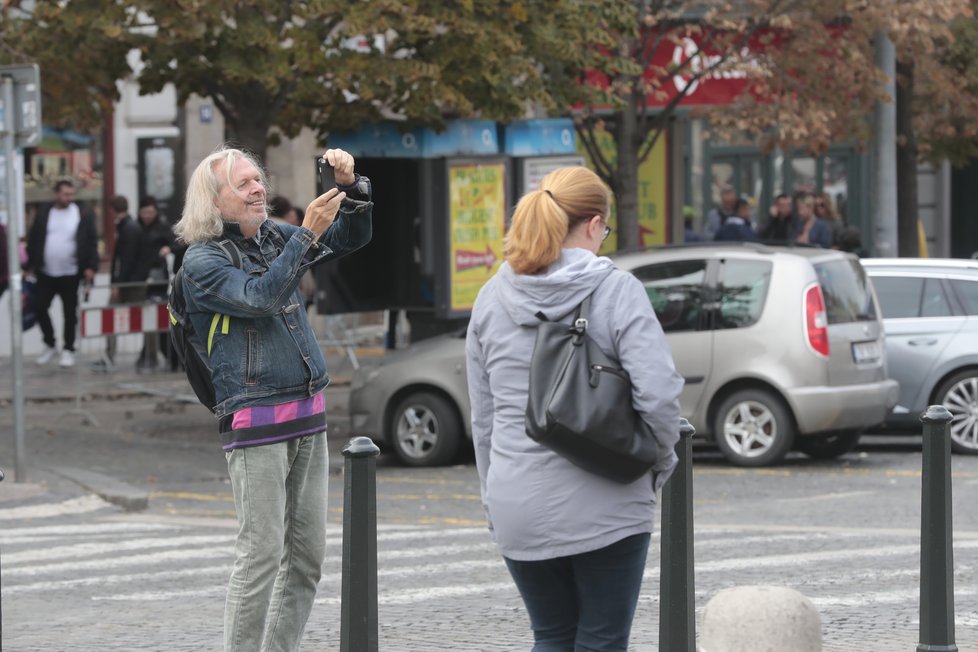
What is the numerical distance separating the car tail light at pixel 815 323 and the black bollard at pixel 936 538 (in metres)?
6.84

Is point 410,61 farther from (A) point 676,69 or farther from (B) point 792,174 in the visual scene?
(B) point 792,174

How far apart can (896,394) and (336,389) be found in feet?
25.7

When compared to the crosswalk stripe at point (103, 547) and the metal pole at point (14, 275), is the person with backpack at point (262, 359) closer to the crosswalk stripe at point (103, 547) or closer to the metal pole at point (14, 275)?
the crosswalk stripe at point (103, 547)

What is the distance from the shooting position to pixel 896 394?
1323 centimetres

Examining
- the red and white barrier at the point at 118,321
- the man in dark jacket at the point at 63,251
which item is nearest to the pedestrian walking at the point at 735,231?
the man in dark jacket at the point at 63,251

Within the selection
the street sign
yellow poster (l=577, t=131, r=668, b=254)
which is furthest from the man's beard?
yellow poster (l=577, t=131, r=668, b=254)

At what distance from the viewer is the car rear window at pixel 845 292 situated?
1291 cm

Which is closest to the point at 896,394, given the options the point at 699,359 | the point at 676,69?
the point at 699,359

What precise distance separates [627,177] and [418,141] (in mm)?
2844

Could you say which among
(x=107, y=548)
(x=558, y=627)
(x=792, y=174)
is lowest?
(x=107, y=548)

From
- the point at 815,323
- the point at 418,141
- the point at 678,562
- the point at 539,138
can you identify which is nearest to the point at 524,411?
the point at 678,562

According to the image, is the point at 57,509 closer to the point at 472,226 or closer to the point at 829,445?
the point at 829,445

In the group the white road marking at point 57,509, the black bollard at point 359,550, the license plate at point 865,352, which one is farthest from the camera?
the license plate at point 865,352

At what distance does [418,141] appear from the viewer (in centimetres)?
1620
